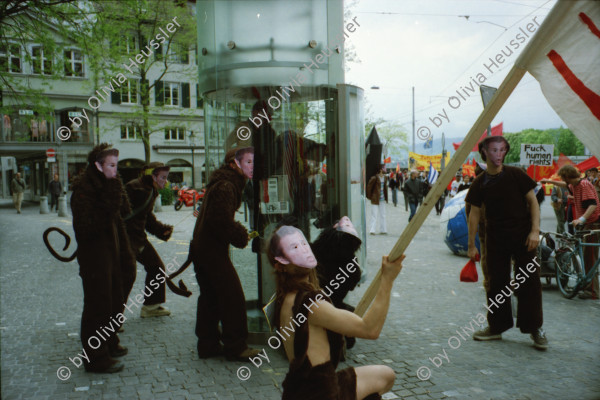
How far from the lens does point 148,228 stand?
600 cm

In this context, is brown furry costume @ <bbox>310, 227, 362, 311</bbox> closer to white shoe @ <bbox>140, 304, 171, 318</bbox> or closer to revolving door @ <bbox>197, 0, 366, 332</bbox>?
revolving door @ <bbox>197, 0, 366, 332</bbox>

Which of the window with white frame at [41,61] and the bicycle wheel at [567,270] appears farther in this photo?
the window with white frame at [41,61]

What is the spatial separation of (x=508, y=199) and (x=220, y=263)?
111 inches

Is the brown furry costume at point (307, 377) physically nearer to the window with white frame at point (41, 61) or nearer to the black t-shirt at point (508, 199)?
the black t-shirt at point (508, 199)

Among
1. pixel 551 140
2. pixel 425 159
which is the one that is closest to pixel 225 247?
pixel 425 159

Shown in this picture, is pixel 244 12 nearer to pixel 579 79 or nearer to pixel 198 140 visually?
pixel 579 79

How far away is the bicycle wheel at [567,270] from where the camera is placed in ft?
22.0

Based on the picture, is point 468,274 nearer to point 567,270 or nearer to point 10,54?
point 567,270

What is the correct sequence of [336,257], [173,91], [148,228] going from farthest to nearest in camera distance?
[173,91]
[148,228]
[336,257]

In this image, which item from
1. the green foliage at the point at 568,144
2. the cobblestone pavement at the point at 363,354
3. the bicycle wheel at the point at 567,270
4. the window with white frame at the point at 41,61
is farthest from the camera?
the green foliage at the point at 568,144

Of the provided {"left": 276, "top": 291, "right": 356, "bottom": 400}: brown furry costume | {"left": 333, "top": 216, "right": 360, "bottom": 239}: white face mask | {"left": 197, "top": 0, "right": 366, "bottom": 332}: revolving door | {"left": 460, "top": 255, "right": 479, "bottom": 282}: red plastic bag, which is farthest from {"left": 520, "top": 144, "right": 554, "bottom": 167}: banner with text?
{"left": 276, "top": 291, "right": 356, "bottom": 400}: brown furry costume

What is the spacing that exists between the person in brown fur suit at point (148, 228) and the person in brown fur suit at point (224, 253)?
3.78ft

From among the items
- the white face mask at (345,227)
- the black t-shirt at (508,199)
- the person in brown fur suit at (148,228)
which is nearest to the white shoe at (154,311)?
the person in brown fur suit at (148,228)

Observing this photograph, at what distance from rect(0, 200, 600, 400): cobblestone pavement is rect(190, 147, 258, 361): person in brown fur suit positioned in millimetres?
223
